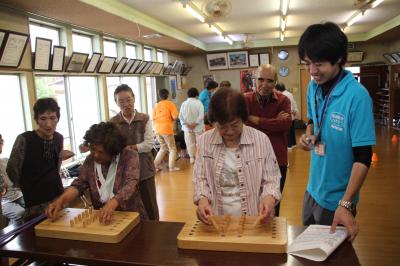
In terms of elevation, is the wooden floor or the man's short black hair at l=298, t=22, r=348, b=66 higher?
the man's short black hair at l=298, t=22, r=348, b=66

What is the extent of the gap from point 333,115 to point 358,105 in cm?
12

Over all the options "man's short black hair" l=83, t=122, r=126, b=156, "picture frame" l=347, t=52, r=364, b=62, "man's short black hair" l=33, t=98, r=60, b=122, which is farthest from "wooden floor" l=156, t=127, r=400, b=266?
"picture frame" l=347, t=52, r=364, b=62

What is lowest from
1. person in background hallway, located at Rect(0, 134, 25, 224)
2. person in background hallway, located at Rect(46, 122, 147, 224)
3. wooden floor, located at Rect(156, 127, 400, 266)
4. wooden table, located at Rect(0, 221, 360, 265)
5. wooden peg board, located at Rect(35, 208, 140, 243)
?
wooden floor, located at Rect(156, 127, 400, 266)

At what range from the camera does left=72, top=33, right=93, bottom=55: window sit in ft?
17.6

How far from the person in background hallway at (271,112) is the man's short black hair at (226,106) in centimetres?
106

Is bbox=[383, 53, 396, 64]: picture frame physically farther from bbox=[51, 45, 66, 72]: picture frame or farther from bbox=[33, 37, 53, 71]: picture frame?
bbox=[33, 37, 53, 71]: picture frame

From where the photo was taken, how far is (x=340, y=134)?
1.39 meters

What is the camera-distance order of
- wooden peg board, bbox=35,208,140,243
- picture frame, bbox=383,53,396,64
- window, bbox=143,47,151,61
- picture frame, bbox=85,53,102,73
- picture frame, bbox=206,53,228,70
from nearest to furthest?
wooden peg board, bbox=35,208,140,243 < picture frame, bbox=85,53,102,73 < window, bbox=143,47,151,61 < picture frame, bbox=383,53,396,64 < picture frame, bbox=206,53,228,70

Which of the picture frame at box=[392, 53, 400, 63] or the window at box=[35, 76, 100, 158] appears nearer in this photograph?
the window at box=[35, 76, 100, 158]

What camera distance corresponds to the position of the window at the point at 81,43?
17.6 feet

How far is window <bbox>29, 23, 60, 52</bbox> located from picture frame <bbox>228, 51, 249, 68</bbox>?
6.94 m

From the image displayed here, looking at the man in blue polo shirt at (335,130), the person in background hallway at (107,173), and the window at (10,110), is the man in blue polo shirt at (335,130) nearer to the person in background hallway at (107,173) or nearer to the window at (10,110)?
the person in background hallway at (107,173)

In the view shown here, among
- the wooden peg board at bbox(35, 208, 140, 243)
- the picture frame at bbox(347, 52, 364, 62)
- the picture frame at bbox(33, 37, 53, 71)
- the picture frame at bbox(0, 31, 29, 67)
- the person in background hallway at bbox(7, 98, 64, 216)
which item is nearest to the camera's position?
the wooden peg board at bbox(35, 208, 140, 243)

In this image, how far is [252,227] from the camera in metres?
1.35
